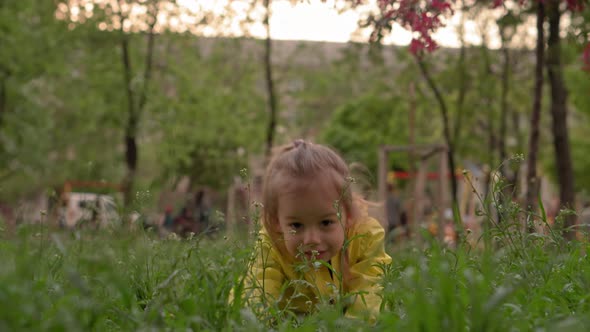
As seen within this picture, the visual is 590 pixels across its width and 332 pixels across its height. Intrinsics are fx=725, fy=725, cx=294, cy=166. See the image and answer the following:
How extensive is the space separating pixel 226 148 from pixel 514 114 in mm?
20127

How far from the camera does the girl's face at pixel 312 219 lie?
3.57m

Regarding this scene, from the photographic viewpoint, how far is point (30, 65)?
66.7 feet

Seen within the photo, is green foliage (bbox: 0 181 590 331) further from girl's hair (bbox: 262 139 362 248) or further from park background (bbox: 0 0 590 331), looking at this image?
girl's hair (bbox: 262 139 362 248)

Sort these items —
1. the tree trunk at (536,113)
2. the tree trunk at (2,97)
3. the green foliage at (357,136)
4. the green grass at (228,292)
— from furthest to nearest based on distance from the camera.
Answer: the green foliage at (357,136)
the tree trunk at (2,97)
the tree trunk at (536,113)
the green grass at (228,292)

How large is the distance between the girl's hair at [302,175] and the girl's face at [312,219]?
61 mm

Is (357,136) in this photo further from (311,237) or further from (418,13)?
(311,237)

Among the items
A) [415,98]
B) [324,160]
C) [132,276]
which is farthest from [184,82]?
[132,276]

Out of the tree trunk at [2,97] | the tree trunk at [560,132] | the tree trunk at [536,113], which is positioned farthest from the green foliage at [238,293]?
the tree trunk at [2,97]

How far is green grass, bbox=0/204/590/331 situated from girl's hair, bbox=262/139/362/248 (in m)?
0.95

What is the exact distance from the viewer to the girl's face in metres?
3.57

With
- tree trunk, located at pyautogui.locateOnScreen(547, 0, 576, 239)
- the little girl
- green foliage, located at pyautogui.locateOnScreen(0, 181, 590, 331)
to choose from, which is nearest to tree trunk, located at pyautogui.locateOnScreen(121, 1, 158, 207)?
tree trunk, located at pyautogui.locateOnScreen(547, 0, 576, 239)

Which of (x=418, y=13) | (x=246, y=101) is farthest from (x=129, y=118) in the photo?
(x=418, y=13)

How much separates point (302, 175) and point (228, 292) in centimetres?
193

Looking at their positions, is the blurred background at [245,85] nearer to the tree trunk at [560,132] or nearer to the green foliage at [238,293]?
the tree trunk at [560,132]
